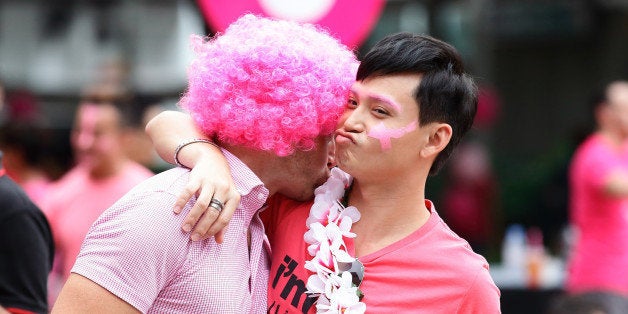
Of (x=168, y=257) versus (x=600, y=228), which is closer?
(x=168, y=257)

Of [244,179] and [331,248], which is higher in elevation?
[244,179]

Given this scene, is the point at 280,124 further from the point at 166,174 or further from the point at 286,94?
the point at 166,174

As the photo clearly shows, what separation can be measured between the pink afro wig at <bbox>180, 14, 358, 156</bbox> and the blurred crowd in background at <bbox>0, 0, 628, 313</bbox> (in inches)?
163

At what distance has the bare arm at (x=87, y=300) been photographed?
2.25 metres

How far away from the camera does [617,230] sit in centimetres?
601

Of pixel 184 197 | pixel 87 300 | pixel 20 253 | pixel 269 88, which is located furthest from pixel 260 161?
pixel 20 253

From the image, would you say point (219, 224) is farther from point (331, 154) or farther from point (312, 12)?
point (312, 12)

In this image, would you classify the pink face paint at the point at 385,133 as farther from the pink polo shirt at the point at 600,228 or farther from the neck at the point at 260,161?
the pink polo shirt at the point at 600,228

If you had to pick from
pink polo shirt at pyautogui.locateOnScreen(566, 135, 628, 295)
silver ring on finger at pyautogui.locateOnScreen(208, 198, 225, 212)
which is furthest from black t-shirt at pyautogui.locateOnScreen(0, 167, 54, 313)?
pink polo shirt at pyautogui.locateOnScreen(566, 135, 628, 295)

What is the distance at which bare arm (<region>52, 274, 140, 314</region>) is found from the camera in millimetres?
2248

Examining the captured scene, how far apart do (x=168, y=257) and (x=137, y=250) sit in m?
0.08

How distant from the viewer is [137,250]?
2.28 m

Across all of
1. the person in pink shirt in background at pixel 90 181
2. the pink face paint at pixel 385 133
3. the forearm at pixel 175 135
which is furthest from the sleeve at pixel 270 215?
the person in pink shirt in background at pixel 90 181

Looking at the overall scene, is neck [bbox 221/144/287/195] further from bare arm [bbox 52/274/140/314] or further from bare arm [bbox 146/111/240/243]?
bare arm [bbox 52/274/140/314]
